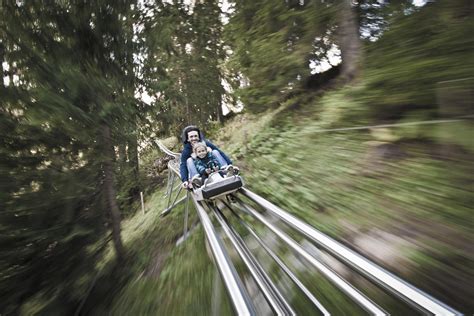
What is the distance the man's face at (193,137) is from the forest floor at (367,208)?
1.54 m

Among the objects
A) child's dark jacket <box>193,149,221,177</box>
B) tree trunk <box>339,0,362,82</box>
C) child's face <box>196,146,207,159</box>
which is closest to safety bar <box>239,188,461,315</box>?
child's dark jacket <box>193,149,221,177</box>

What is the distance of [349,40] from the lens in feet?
18.4

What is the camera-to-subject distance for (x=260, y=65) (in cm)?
654

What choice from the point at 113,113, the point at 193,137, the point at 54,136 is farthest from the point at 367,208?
the point at 54,136

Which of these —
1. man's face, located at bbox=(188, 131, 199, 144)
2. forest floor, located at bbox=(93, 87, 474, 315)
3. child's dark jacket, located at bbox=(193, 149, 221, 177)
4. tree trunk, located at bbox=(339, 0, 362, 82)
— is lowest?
forest floor, located at bbox=(93, 87, 474, 315)

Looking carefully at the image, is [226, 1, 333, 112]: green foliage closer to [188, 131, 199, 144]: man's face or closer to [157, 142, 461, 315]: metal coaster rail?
[188, 131, 199, 144]: man's face

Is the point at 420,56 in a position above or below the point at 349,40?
below

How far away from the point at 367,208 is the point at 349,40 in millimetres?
4262

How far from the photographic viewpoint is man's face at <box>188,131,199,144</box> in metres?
4.64

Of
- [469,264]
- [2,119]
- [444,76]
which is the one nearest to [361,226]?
[469,264]

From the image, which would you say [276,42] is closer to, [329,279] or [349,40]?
[349,40]

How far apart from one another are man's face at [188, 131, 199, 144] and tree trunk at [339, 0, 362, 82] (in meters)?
3.72

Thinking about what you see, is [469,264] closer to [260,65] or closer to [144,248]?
[144,248]

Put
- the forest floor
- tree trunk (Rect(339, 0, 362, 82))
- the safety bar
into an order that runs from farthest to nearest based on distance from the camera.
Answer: tree trunk (Rect(339, 0, 362, 82))
the forest floor
the safety bar
